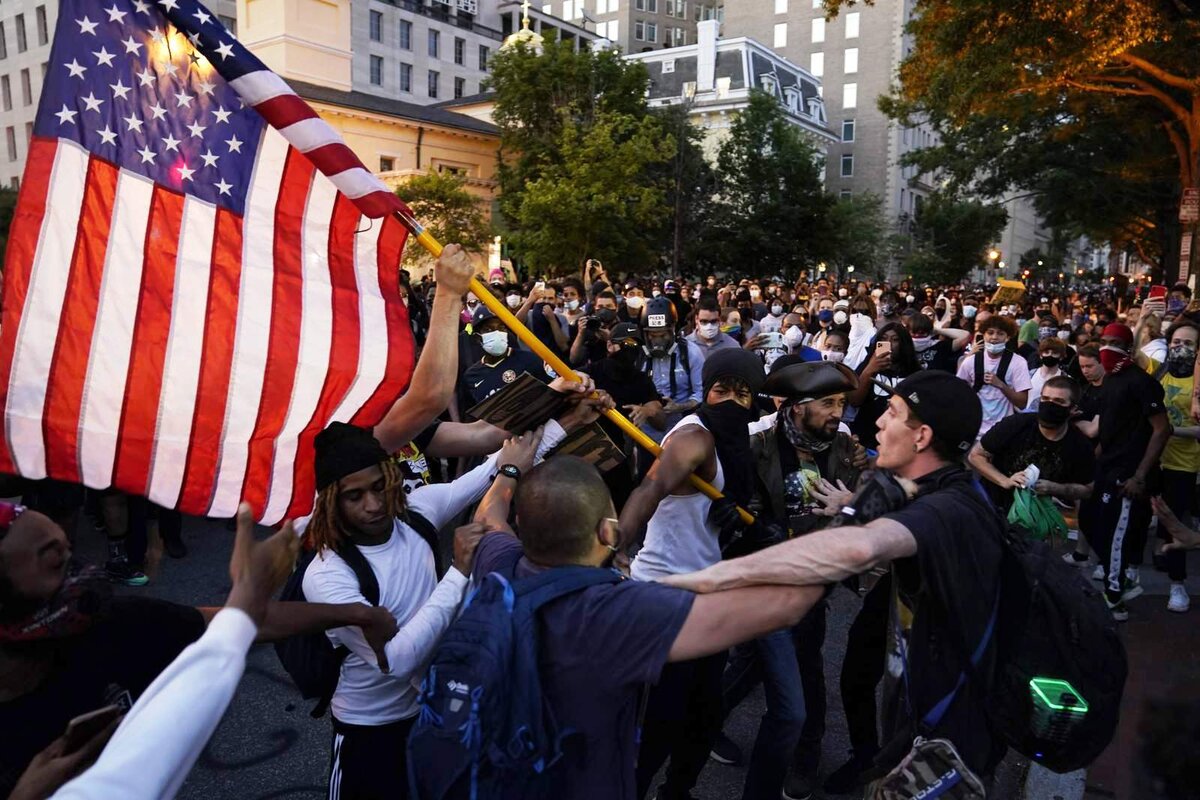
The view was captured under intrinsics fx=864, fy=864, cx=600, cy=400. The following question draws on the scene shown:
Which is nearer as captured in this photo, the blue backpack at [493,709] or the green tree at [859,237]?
the blue backpack at [493,709]

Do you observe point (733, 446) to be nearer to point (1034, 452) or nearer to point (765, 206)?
point (1034, 452)

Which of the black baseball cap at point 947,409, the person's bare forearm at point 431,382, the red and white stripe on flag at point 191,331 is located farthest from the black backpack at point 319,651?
the black baseball cap at point 947,409

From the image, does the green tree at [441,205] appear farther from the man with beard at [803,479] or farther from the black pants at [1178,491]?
the man with beard at [803,479]

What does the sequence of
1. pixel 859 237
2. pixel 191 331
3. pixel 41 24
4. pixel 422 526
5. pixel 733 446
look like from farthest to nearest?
pixel 859 237 → pixel 41 24 → pixel 733 446 → pixel 191 331 → pixel 422 526

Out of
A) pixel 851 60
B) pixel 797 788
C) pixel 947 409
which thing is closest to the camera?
pixel 947 409

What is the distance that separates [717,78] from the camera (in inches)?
2367

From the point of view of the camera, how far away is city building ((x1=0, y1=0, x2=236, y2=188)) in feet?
159

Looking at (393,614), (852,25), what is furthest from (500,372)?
(852,25)

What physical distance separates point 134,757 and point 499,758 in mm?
749

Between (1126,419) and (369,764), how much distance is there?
18.6 feet

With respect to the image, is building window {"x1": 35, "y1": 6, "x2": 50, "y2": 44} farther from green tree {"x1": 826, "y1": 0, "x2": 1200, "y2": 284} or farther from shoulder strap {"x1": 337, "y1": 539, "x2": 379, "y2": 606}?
shoulder strap {"x1": 337, "y1": 539, "x2": 379, "y2": 606}

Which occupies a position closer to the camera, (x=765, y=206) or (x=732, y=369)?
(x=732, y=369)

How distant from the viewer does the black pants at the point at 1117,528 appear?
19.6 feet

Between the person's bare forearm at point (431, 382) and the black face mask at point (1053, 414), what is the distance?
4326mm
